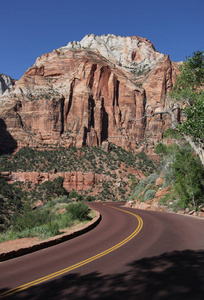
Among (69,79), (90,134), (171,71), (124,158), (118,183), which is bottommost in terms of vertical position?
(118,183)

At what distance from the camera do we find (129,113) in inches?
3772

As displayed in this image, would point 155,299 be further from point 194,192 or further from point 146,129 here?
point 146,129

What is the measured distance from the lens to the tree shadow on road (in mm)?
4379

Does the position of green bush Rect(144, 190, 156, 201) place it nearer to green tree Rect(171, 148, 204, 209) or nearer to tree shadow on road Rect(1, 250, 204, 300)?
green tree Rect(171, 148, 204, 209)

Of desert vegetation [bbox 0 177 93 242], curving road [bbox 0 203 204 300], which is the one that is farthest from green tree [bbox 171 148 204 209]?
curving road [bbox 0 203 204 300]

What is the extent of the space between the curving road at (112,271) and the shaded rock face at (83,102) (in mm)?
69496

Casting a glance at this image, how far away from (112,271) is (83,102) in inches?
3263

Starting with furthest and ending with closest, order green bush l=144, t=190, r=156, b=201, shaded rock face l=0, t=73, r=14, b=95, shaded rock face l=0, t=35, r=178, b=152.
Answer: shaded rock face l=0, t=73, r=14, b=95 → shaded rock face l=0, t=35, r=178, b=152 → green bush l=144, t=190, r=156, b=201

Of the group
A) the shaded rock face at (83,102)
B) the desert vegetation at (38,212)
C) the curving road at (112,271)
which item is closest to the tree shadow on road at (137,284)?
the curving road at (112,271)

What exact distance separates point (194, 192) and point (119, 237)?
10.3 metres

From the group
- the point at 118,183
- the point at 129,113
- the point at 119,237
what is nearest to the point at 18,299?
the point at 119,237

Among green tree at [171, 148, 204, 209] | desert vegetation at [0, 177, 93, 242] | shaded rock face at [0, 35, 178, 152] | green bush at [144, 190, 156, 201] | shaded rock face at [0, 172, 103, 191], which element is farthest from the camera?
shaded rock face at [0, 35, 178, 152]

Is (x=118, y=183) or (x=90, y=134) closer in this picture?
(x=118, y=183)

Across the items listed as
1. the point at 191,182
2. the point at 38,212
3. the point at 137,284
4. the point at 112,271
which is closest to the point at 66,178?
the point at 38,212
